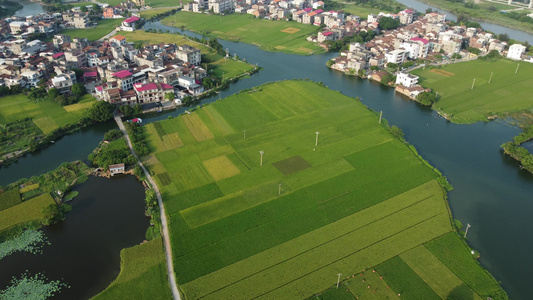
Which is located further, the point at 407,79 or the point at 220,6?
the point at 220,6

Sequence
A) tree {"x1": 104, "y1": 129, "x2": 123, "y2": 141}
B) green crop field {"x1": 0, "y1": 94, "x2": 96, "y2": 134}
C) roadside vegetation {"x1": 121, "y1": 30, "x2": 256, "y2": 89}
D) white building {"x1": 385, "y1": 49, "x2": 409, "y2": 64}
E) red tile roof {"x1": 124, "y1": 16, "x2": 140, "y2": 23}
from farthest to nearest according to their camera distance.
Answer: red tile roof {"x1": 124, "y1": 16, "x2": 140, "y2": 23}
white building {"x1": 385, "y1": 49, "x2": 409, "y2": 64}
roadside vegetation {"x1": 121, "y1": 30, "x2": 256, "y2": 89}
green crop field {"x1": 0, "y1": 94, "x2": 96, "y2": 134}
tree {"x1": 104, "y1": 129, "x2": 123, "y2": 141}

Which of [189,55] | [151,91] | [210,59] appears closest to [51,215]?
[151,91]

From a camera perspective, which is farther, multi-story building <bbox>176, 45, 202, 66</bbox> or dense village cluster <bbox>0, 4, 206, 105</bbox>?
multi-story building <bbox>176, 45, 202, 66</bbox>

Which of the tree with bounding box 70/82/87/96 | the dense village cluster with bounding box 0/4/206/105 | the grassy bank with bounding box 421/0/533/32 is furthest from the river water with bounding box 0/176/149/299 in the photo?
the grassy bank with bounding box 421/0/533/32

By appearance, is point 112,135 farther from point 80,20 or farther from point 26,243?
point 80,20

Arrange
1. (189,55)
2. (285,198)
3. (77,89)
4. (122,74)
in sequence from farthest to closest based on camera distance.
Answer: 1. (189,55)
2. (122,74)
3. (77,89)
4. (285,198)

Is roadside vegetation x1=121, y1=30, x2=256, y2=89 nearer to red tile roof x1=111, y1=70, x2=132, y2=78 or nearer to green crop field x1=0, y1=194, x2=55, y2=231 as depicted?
red tile roof x1=111, y1=70, x2=132, y2=78
